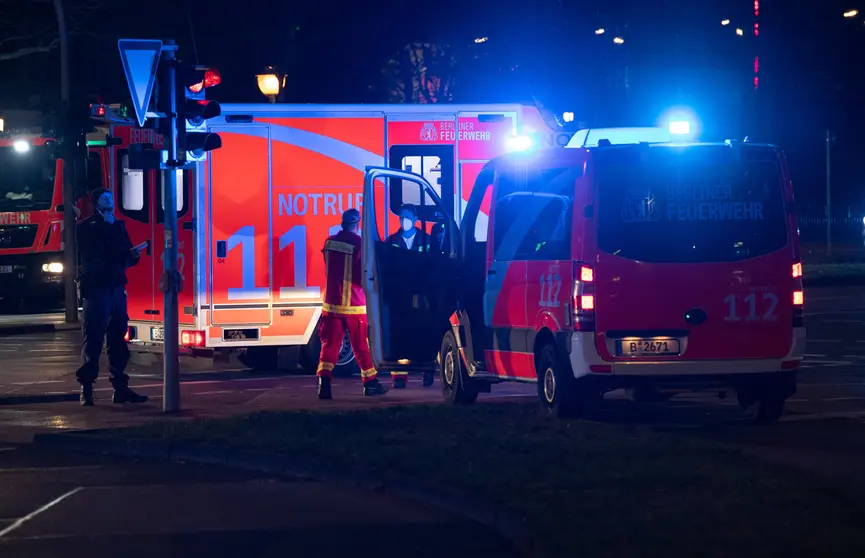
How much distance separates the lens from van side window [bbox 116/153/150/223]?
17.2m

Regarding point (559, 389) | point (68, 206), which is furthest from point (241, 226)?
point (68, 206)

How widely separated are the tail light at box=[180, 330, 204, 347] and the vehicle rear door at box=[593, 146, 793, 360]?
20.9ft

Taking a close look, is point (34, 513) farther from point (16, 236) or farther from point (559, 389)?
point (16, 236)

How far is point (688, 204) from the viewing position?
11.5m

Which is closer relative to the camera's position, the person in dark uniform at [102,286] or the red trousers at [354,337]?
the person in dark uniform at [102,286]

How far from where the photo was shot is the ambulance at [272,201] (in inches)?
651

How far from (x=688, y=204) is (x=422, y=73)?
1637 inches

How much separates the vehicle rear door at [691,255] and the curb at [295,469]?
2.80 m

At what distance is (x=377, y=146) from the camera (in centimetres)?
1720

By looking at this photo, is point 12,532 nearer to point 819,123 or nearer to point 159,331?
point 159,331

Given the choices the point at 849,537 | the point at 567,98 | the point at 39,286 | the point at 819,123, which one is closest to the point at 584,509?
the point at 849,537

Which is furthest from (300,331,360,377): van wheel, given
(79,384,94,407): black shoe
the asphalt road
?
the asphalt road

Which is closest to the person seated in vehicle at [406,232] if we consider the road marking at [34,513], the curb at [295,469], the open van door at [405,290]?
the open van door at [405,290]

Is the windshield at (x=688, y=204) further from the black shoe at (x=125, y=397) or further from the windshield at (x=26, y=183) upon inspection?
the windshield at (x=26, y=183)
